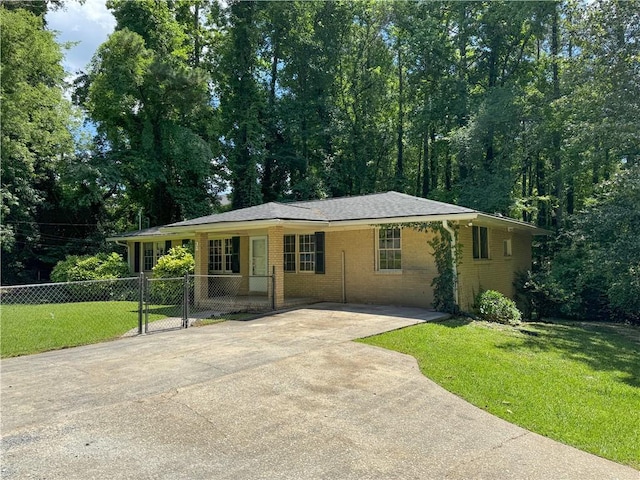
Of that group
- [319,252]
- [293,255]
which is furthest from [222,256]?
[319,252]

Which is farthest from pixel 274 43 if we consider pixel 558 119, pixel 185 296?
pixel 185 296

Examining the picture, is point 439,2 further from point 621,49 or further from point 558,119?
point 621,49

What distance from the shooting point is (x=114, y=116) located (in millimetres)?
24234

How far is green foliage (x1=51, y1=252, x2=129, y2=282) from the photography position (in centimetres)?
2000

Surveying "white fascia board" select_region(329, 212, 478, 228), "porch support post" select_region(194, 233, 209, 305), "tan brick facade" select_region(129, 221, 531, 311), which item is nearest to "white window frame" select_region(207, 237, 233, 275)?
"tan brick facade" select_region(129, 221, 531, 311)

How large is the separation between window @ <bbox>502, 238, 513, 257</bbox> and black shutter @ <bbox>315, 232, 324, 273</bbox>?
7.32 meters

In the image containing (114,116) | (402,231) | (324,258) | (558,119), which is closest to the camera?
(402,231)

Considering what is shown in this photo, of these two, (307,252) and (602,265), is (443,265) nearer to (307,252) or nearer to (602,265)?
(307,252)

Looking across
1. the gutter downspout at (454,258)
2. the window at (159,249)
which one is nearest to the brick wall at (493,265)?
the gutter downspout at (454,258)

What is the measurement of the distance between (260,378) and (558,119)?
20957mm

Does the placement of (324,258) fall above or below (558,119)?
below

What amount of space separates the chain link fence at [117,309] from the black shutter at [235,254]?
1.78 ft

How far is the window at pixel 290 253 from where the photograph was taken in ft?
50.6

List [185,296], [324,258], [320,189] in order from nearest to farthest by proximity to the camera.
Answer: [185,296]
[324,258]
[320,189]
